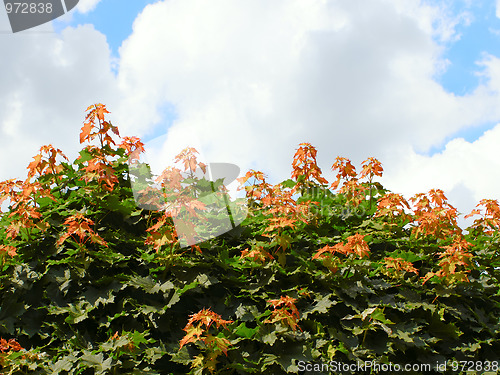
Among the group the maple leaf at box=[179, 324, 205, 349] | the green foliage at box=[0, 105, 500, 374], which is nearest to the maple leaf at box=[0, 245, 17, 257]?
the green foliage at box=[0, 105, 500, 374]

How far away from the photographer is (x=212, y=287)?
4.67 metres

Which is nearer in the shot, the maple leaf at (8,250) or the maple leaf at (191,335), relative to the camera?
the maple leaf at (191,335)

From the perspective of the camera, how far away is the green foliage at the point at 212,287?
4301 mm

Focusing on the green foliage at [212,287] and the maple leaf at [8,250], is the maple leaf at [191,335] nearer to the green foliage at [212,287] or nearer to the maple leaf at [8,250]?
the green foliage at [212,287]

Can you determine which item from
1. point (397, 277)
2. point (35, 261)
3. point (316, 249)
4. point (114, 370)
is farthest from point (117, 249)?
point (397, 277)

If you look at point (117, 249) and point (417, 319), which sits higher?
point (117, 249)

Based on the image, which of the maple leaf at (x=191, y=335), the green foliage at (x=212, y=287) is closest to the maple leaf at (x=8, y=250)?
the green foliage at (x=212, y=287)

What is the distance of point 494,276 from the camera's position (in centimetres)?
565

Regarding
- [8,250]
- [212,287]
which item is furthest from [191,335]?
[8,250]

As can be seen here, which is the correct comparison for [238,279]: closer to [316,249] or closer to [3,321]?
[316,249]

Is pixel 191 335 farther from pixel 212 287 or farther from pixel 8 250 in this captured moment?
pixel 8 250

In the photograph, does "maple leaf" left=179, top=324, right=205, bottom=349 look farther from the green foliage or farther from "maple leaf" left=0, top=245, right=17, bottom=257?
"maple leaf" left=0, top=245, right=17, bottom=257

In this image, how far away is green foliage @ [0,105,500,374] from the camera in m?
4.30

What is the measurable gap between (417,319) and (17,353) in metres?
3.79
